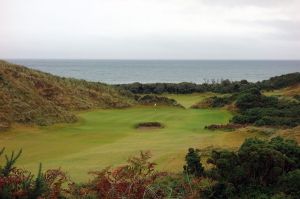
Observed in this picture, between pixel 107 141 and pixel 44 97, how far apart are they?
16.0m

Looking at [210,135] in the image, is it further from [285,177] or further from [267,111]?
[285,177]

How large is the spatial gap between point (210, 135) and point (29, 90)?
15.5 m

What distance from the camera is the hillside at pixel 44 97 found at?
3164 centimetres

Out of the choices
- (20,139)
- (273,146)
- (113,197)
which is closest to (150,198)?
(113,197)

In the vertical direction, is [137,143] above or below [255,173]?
below

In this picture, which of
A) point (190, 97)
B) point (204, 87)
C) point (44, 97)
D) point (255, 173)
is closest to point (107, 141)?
point (255, 173)

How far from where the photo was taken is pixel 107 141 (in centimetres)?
2584

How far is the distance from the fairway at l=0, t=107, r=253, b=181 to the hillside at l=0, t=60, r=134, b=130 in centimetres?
170

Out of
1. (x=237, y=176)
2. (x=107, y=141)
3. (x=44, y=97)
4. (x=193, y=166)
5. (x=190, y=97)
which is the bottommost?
(x=190, y=97)

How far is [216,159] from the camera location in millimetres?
15844

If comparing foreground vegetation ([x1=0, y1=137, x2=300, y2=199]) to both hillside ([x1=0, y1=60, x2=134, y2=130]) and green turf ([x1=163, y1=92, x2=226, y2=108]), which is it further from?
green turf ([x1=163, y1=92, x2=226, y2=108])

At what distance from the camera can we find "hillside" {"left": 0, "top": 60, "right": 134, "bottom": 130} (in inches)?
1246

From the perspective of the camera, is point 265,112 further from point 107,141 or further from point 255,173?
point 255,173

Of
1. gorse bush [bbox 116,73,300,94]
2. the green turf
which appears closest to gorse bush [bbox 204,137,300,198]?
the green turf
